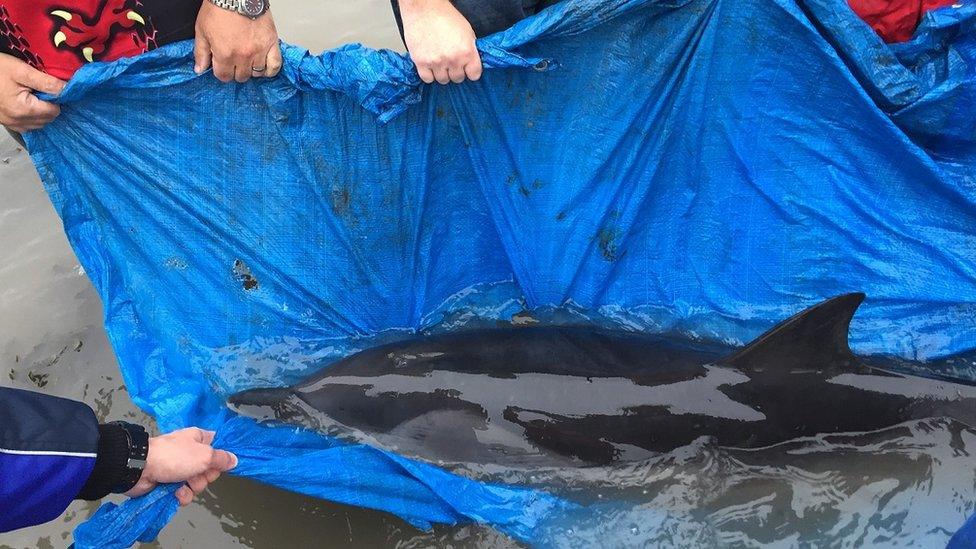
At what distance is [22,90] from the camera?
246cm

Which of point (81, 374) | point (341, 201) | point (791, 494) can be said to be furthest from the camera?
point (81, 374)

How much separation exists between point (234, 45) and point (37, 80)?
0.70 m

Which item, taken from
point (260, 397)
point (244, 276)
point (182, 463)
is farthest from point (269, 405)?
point (182, 463)

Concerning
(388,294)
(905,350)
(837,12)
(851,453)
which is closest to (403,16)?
(388,294)

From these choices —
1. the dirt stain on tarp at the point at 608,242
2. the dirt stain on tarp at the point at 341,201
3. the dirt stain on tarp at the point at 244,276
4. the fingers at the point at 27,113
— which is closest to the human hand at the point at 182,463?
the dirt stain on tarp at the point at 244,276

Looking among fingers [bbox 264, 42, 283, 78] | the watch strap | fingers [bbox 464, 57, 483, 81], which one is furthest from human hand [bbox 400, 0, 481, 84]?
the watch strap

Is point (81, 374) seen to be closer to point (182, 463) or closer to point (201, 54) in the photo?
point (182, 463)

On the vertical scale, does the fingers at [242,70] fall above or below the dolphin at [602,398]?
above

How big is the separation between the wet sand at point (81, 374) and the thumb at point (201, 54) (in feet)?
5.43

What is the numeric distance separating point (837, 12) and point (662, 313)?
1431 millimetres

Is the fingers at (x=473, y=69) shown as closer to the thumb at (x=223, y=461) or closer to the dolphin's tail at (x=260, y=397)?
the dolphin's tail at (x=260, y=397)

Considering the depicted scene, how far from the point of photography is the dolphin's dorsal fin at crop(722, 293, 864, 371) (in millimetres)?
2527

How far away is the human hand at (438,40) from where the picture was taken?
252 cm

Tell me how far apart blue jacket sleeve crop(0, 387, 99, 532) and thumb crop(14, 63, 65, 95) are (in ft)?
3.78
